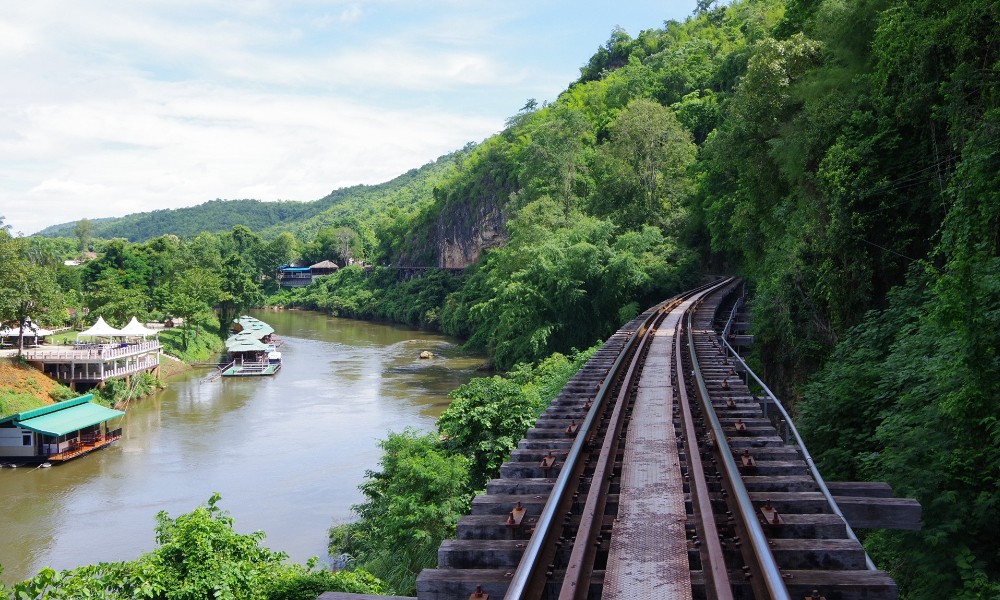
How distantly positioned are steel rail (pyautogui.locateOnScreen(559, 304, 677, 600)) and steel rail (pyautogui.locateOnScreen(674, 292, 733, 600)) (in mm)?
697

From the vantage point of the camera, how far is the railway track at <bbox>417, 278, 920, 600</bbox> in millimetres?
3932

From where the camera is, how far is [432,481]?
13.3m

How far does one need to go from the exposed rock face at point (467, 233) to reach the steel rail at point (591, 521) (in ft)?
229

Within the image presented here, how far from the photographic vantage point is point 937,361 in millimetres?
7730

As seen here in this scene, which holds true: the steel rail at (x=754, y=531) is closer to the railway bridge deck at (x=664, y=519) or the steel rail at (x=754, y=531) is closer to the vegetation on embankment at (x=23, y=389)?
the railway bridge deck at (x=664, y=519)

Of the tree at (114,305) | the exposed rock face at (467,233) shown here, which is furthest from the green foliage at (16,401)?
the exposed rock face at (467,233)

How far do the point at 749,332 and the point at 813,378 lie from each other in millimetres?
7163

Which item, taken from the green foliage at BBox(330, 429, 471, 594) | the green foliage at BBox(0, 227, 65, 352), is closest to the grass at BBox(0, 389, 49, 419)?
the green foliage at BBox(0, 227, 65, 352)

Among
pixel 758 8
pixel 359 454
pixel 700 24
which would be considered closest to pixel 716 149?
pixel 359 454

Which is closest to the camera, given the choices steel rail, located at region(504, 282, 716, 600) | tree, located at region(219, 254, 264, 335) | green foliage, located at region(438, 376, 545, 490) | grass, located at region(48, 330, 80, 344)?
steel rail, located at region(504, 282, 716, 600)

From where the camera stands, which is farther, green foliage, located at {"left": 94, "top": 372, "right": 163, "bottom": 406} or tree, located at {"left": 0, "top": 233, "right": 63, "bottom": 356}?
green foliage, located at {"left": 94, "top": 372, "right": 163, "bottom": 406}

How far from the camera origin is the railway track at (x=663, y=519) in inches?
155

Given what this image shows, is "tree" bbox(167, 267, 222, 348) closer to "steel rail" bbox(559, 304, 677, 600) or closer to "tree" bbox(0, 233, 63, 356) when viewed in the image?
"tree" bbox(0, 233, 63, 356)

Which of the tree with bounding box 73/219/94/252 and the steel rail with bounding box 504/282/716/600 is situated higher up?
the tree with bounding box 73/219/94/252
